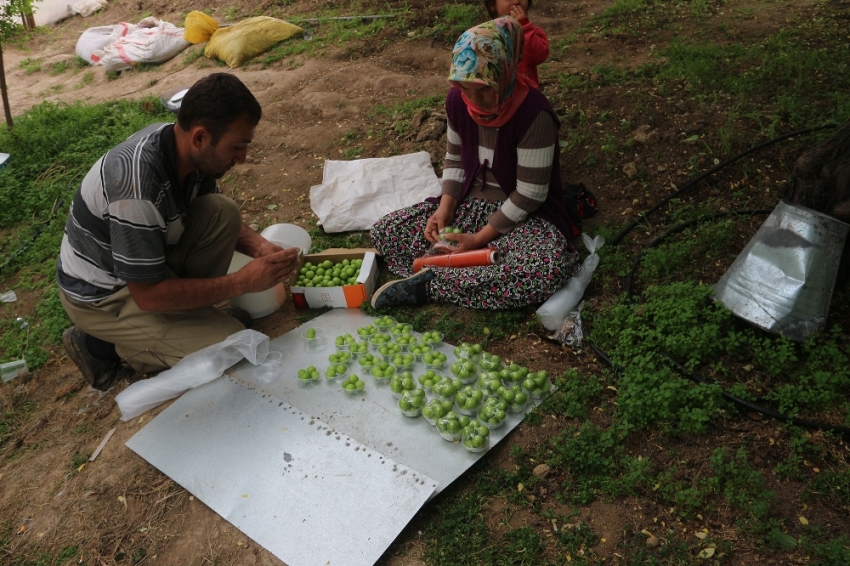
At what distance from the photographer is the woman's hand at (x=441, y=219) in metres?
3.86

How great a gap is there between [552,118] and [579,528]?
86.7 inches

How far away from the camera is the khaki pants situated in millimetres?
3246

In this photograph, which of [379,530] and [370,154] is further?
[370,154]

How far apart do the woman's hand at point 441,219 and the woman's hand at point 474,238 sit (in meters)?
0.18

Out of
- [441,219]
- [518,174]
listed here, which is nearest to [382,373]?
[441,219]

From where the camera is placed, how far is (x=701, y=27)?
19.8 feet

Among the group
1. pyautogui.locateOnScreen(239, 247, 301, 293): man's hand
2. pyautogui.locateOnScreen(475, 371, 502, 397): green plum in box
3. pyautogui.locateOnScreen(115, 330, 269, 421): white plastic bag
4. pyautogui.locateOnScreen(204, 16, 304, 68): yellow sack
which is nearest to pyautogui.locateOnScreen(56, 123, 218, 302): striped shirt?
pyautogui.locateOnScreen(239, 247, 301, 293): man's hand

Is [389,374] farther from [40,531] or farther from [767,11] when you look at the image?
[767,11]

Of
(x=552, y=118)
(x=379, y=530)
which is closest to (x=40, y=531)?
(x=379, y=530)

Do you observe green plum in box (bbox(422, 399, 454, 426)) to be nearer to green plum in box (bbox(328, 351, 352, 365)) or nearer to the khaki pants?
green plum in box (bbox(328, 351, 352, 365))

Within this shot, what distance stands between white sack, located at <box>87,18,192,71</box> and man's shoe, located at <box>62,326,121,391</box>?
704 centimetres

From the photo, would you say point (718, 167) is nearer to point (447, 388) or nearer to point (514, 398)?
point (514, 398)

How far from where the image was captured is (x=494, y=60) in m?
3.10

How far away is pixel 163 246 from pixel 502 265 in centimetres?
186
